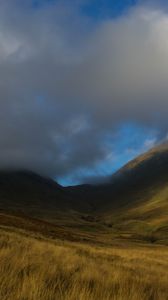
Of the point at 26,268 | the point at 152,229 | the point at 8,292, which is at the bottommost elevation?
the point at 8,292

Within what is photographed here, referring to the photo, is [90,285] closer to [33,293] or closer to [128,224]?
[33,293]

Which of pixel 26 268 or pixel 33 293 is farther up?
pixel 26 268

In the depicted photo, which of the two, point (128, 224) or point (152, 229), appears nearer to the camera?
point (152, 229)

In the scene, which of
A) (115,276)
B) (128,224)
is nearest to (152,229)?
(128,224)

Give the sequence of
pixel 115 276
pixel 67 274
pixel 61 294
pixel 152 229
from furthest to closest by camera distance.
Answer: pixel 152 229 < pixel 115 276 < pixel 67 274 < pixel 61 294

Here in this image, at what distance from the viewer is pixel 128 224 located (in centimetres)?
14900

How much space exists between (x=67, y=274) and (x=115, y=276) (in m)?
1.13

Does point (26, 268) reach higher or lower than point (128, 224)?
lower

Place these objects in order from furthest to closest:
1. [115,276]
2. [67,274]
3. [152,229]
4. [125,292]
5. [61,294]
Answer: [152,229]
[115,276]
[67,274]
[125,292]
[61,294]

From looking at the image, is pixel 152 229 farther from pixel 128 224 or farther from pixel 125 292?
pixel 125 292

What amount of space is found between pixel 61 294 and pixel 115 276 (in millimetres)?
2881

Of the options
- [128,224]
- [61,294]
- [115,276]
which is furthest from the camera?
[128,224]

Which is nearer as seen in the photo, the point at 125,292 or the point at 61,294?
the point at 61,294

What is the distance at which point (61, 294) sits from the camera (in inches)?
230
